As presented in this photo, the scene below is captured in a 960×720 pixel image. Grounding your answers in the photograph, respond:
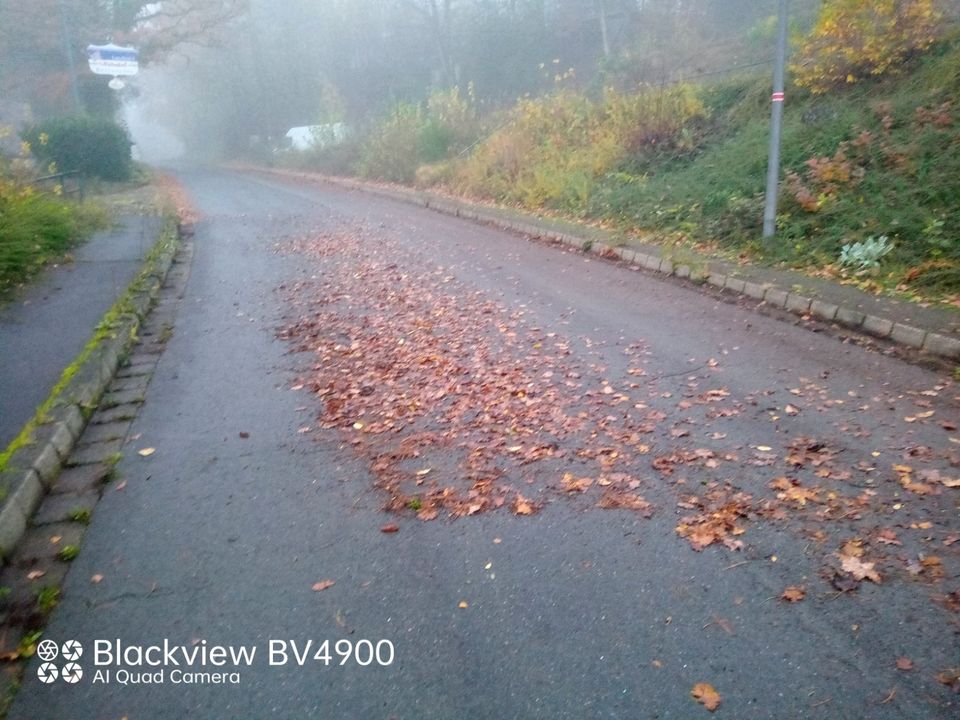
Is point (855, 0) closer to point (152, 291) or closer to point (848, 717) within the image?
point (152, 291)

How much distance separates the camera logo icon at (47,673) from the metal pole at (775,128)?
9.87 metres

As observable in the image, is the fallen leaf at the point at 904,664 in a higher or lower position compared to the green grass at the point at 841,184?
lower

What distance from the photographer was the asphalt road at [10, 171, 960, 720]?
316 cm

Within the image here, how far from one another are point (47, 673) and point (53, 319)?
616cm

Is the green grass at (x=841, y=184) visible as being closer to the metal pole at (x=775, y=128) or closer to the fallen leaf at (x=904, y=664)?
the metal pole at (x=775, y=128)

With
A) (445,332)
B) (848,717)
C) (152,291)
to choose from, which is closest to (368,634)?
(848,717)

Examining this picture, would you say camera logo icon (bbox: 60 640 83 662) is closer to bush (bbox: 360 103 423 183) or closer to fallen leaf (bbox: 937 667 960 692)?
fallen leaf (bbox: 937 667 960 692)

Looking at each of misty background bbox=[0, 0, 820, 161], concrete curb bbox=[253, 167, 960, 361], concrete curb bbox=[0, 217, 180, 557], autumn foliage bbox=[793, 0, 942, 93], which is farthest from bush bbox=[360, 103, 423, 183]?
concrete curb bbox=[0, 217, 180, 557]

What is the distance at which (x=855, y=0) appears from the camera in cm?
1293

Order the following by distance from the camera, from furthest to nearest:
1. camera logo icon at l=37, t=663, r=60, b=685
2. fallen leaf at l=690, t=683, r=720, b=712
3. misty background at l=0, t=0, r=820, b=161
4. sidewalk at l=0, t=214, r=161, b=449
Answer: misty background at l=0, t=0, r=820, b=161
sidewalk at l=0, t=214, r=161, b=449
camera logo icon at l=37, t=663, r=60, b=685
fallen leaf at l=690, t=683, r=720, b=712

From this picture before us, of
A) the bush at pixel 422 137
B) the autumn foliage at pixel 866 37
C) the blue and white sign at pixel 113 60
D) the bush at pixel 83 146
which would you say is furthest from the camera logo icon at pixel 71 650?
the blue and white sign at pixel 113 60

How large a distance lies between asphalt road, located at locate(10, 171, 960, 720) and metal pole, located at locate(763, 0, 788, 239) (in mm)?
3676

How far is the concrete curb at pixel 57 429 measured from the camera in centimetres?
449

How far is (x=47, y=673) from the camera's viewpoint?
133 inches
